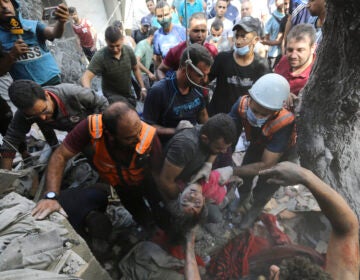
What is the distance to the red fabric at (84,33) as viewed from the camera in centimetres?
674

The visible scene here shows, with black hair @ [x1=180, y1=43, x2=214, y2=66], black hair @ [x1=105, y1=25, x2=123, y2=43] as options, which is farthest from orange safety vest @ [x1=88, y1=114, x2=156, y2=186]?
black hair @ [x1=105, y1=25, x2=123, y2=43]

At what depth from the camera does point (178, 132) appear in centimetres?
240

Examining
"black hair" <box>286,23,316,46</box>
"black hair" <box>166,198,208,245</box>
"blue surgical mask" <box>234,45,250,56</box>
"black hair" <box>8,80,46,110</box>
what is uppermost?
"black hair" <box>286,23,316,46</box>

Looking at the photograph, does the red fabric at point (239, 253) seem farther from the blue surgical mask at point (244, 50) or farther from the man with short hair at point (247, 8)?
the man with short hair at point (247, 8)

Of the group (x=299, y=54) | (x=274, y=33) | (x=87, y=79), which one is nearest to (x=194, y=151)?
(x=299, y=54)

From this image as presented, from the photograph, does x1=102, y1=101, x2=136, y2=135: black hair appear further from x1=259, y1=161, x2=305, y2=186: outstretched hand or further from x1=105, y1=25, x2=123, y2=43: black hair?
x1=105, y1=25, x2=123, y2=43: black hair

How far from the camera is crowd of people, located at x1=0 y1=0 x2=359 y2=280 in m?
2.10

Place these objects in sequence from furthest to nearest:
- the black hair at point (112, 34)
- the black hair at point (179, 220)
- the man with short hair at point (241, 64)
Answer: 1. the black hair at point (112, 34)
2. the man with short hair at point (241, 64)
3. the black hair at point (179, 220)

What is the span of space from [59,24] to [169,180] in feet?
7.20

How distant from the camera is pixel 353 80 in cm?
198

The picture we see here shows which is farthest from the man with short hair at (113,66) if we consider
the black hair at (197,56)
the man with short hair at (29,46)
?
the black hair at (197,56)

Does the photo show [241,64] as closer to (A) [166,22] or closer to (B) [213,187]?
(B) [213,187]

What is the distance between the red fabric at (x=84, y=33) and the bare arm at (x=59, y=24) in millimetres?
4270

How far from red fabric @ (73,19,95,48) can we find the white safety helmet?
5.94 m
